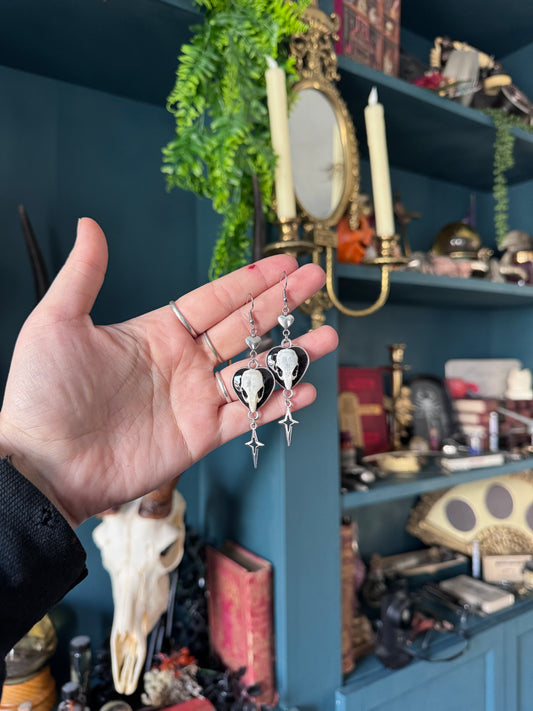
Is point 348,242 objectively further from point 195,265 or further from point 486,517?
point 486,517

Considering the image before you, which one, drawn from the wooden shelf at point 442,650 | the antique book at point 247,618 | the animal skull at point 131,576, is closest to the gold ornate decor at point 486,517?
the wooden shelf at point 442,650

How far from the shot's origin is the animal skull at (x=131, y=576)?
2.90 ft

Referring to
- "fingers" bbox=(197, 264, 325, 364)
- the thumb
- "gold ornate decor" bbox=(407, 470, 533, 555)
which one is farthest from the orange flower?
"gold ornate decor" bbox=(407, 470, 533, 555)

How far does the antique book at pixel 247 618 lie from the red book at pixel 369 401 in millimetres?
516

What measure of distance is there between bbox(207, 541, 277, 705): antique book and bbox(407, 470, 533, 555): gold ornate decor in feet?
2.49

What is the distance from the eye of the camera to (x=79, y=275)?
22.2 inches

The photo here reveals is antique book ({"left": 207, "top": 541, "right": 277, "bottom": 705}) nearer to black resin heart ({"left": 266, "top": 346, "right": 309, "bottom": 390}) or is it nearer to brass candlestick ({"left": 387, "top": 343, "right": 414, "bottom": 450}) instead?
black resin heart ({"left": 266, "top": 346, "right": 309, "bottom": 390})

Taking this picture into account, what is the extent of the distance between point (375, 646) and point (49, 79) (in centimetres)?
152

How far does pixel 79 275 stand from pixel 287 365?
29 centimetres

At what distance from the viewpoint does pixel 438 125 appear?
1.31m

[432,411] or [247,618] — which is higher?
[432,411]

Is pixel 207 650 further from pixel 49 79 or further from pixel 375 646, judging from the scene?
pixel 49 79

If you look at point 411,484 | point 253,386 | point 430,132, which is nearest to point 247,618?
point 411,484

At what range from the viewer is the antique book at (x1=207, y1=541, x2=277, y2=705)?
3.18 feet
